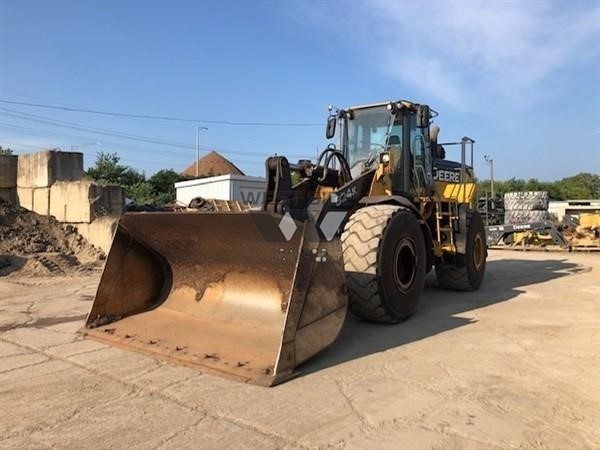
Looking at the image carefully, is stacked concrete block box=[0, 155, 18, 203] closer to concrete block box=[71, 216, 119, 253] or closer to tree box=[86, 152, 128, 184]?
concrete block box=[71, 216, 119, 253]

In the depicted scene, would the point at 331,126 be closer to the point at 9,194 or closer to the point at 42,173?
the point at 42,173

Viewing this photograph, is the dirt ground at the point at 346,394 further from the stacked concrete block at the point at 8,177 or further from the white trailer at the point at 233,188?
the white trailer at the point at 233,188

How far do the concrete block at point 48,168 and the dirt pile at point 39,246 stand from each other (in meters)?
0.89

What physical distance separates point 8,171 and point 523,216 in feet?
66.4

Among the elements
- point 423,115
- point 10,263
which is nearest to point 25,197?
point 10,263

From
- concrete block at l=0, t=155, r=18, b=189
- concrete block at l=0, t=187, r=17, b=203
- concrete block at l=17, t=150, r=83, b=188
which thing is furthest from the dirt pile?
concrete block at l=0, t=155, r=18, b=189

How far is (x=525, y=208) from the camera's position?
2430cm

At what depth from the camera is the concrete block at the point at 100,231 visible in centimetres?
1144

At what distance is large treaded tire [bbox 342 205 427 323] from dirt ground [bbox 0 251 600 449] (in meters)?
0.22

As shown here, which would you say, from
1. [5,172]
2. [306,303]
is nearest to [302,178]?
[306,303]

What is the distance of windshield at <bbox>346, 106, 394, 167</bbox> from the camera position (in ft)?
23.2

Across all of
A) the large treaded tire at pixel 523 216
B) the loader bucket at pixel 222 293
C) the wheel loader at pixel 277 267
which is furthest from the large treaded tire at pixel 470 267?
the large treaded tire at pixel 523 216

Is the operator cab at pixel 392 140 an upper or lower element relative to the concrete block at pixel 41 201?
upper

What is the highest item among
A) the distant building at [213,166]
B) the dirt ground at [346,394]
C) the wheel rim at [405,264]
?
the distant building at [213,166]
